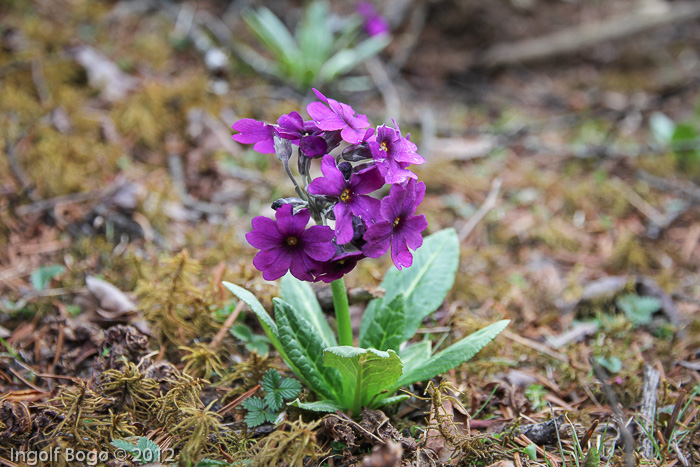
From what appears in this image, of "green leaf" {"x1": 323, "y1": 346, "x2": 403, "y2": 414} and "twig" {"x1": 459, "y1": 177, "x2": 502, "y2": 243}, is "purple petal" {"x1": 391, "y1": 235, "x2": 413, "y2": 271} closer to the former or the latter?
"green leaf" {"x1": 323, "y1": 346, "x2": 403, "y2": 414}

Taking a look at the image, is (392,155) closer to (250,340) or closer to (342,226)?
(342,226)

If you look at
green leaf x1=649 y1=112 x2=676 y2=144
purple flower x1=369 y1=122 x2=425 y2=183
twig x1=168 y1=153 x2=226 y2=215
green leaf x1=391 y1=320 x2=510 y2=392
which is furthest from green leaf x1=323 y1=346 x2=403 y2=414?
green leaf x1=649 y1=112 x2=676 y2=144

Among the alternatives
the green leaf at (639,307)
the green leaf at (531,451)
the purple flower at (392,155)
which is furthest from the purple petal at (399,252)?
the green leaf at (639,307)

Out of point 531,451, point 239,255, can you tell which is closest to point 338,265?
point 531,451

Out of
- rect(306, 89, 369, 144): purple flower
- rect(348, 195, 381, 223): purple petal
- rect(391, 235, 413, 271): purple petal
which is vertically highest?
rect(306, 89, 369, 144): purple flower

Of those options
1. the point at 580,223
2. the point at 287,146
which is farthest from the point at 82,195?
the point at 580,223

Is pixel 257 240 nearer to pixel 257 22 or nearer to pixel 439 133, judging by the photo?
pixel 439 133
